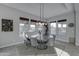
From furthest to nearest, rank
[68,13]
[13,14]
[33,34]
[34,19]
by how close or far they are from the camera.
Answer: [68,13]
[13,14]
[34,19]
[33,34]

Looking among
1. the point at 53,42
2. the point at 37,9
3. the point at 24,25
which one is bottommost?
the point at 53,42

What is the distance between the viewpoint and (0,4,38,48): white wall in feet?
15.0

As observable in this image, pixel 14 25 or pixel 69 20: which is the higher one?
pixel 69 20

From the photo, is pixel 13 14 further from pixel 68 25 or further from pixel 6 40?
pixel 68 25

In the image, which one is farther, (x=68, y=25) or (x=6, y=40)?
(x=68, y=25)

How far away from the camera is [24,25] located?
4.33 metres

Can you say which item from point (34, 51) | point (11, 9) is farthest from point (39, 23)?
point (11, 9)

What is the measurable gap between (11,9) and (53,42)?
10.2 feet

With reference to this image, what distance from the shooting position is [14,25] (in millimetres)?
5062

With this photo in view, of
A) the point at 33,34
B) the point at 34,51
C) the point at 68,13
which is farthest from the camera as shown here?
the point at 68,13

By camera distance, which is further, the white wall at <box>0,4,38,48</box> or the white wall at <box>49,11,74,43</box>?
the white wall at <box>49,11,74,43</box>

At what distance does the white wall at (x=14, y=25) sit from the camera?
4566 mm

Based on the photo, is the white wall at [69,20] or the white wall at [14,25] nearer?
the white wall at [14,25]

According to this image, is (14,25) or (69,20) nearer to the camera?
(14,25)
